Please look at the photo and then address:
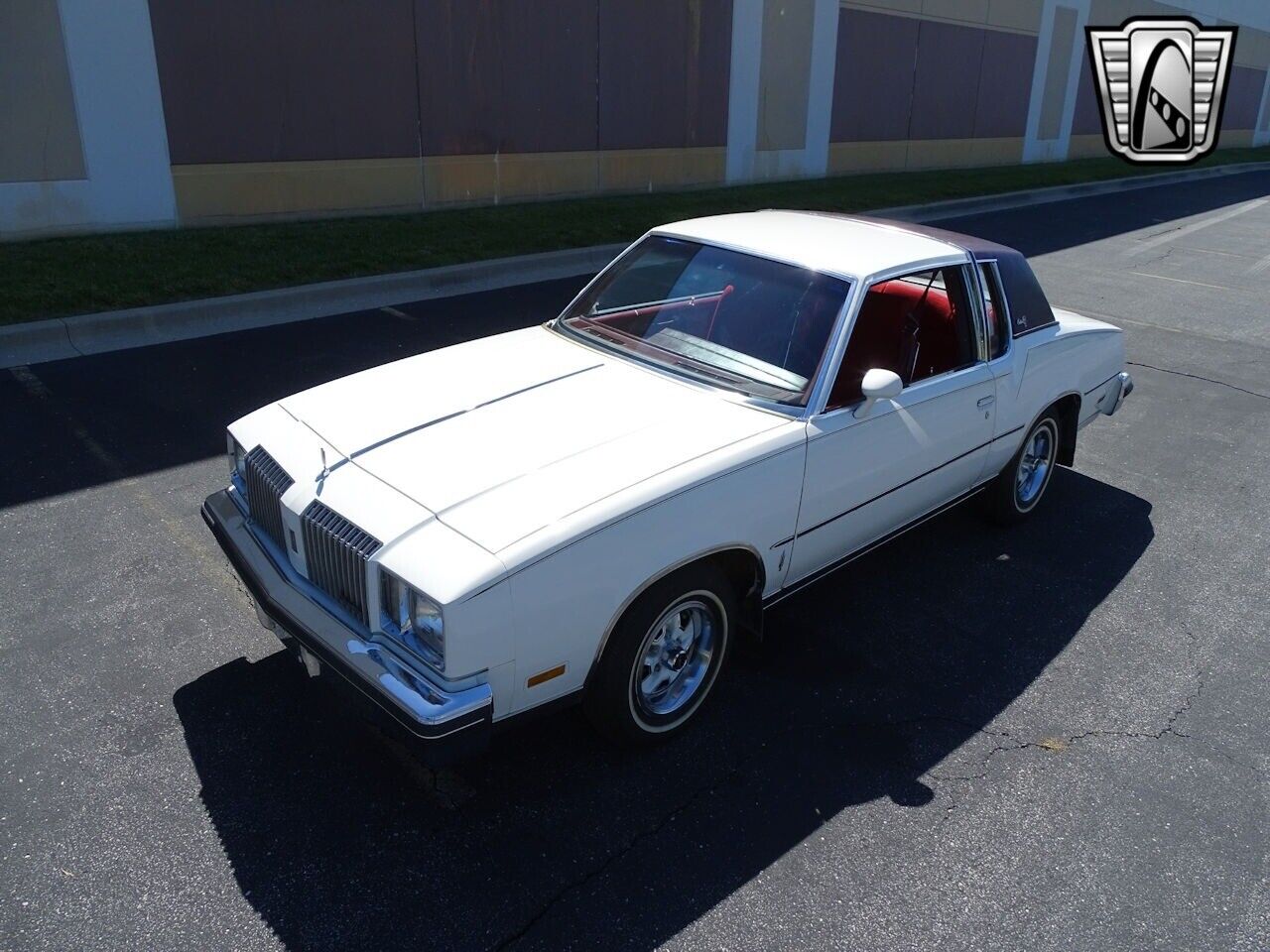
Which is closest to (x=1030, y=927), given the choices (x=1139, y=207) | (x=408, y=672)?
(x=408, y=672)

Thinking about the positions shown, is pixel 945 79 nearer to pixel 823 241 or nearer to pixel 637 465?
pixel 823 241

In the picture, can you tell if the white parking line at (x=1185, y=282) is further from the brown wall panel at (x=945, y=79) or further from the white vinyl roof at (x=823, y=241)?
the brown wall panel at (x=945, y=79)

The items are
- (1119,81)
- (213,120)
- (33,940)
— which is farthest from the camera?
(1119,81)

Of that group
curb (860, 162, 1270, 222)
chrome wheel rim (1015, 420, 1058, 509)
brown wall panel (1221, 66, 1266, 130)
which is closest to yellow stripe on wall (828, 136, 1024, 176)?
curb (860, 162, 1270, 222)

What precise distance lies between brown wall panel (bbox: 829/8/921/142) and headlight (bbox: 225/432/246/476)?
18248mm

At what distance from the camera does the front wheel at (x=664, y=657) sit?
3.36 metres

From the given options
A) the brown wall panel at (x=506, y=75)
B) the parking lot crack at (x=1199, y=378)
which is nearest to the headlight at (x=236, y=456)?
the parking lot crack at (x=1199, y=378)

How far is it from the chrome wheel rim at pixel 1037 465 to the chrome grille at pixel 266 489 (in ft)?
13.0

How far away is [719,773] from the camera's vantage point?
359 centimetres

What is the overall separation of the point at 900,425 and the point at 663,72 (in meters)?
13.5

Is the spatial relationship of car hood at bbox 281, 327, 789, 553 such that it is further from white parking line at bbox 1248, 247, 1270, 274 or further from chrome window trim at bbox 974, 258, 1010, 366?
white parking line at bbox 1248, 247, 1270, 274

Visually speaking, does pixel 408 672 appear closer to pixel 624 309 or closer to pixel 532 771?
pixel 532 771

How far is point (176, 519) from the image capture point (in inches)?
205

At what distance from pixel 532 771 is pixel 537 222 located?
1050 cm
